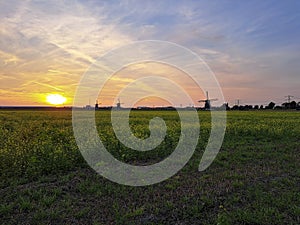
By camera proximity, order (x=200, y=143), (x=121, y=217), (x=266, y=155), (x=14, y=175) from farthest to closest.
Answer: (x=200, y=143) → (x=266, y=155) → (x=14, y=175) → (x=121, y=217)

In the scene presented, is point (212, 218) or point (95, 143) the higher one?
point (95, 143)

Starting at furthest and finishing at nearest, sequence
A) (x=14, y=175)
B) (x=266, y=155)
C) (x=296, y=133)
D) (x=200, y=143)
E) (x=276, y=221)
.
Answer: (x=296, y=133)
(x=200, y=143)
(x=266, y=155)
(x=14, y=175)
(x=276, y=221)

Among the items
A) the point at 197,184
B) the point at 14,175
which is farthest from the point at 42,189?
the point at 197,184

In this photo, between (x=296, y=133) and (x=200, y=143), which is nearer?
(x=200, y=143)

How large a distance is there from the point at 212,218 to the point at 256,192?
66.0 inches

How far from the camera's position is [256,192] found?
19.3 ft

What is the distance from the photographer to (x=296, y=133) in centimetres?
1572

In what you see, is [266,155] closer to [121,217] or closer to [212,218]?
[212,218]

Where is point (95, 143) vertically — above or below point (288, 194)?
above

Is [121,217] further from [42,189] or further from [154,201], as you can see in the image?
[42,189]

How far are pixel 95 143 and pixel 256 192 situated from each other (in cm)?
691

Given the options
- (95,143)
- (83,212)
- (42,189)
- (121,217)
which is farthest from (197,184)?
(95,143)

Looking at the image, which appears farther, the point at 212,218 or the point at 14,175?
the point at 14,175

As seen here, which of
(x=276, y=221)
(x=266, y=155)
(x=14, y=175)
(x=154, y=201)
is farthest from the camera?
(x=266, y=155)
